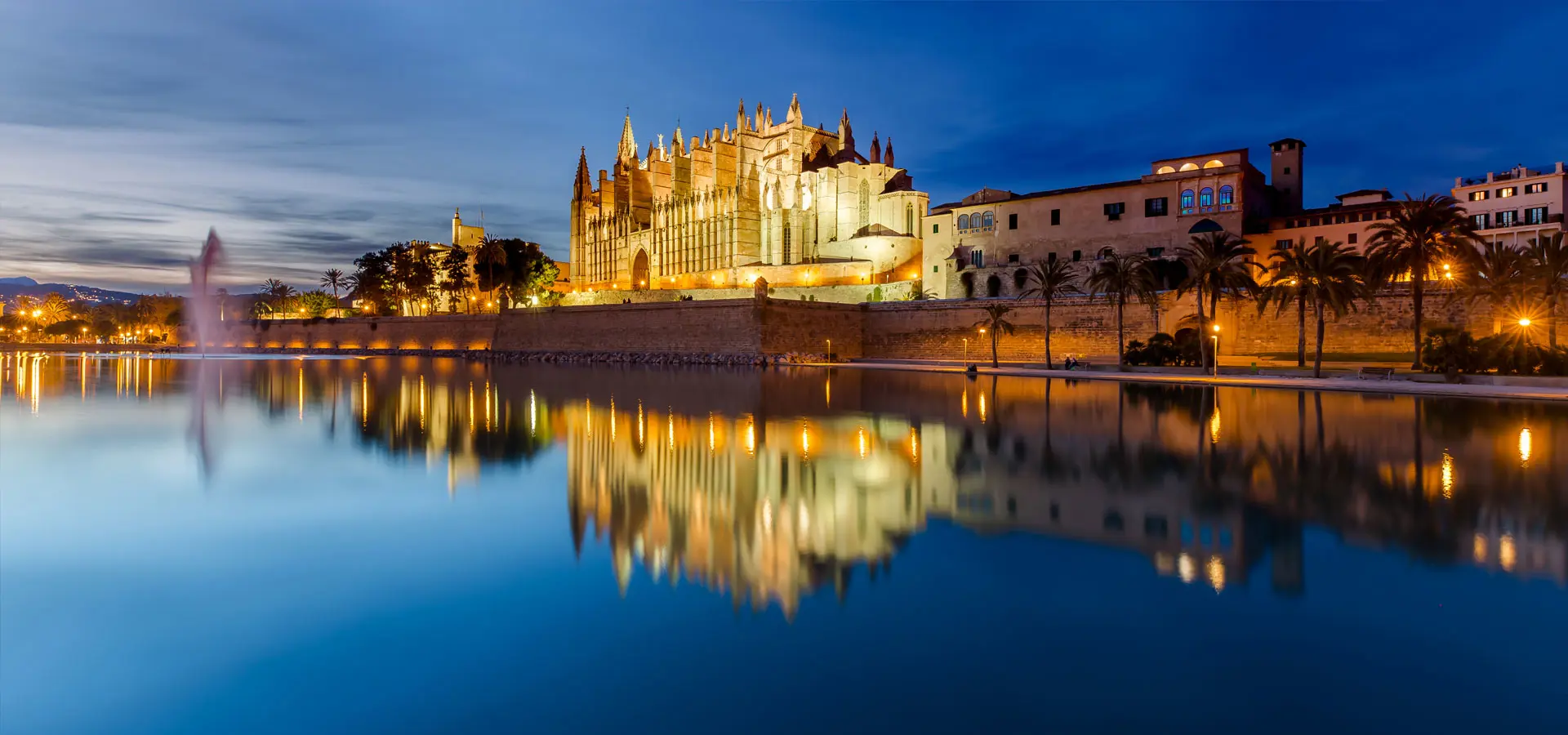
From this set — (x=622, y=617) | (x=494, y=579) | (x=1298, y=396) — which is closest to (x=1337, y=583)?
(x=622, y=617)

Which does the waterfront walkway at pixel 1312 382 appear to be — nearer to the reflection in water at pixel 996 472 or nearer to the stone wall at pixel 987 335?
the reflection in water at pixel 996 472

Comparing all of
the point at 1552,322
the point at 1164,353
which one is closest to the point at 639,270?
the point at 1164,353

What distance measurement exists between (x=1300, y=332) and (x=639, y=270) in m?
61.3

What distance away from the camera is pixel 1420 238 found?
1150 inches

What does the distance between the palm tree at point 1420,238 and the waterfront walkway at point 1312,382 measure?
14.0ft

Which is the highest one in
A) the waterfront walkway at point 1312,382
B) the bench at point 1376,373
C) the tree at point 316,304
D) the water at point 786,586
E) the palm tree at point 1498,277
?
the tree at point 316,304

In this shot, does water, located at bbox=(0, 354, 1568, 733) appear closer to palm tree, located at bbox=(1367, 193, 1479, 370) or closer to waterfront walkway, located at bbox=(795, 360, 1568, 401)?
waterfront walkway, located at bbox=(795, 360, 1568, 401)

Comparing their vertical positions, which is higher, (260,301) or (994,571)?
(260,301)

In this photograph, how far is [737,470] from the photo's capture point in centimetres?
1030

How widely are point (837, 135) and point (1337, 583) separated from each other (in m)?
71.8

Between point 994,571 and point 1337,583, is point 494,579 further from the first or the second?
point 1337,583

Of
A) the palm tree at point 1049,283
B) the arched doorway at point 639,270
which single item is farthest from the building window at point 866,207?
the arched doorway at point 639,270

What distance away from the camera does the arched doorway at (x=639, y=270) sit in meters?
82.8

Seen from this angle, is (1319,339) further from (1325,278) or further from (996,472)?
(996,472)
